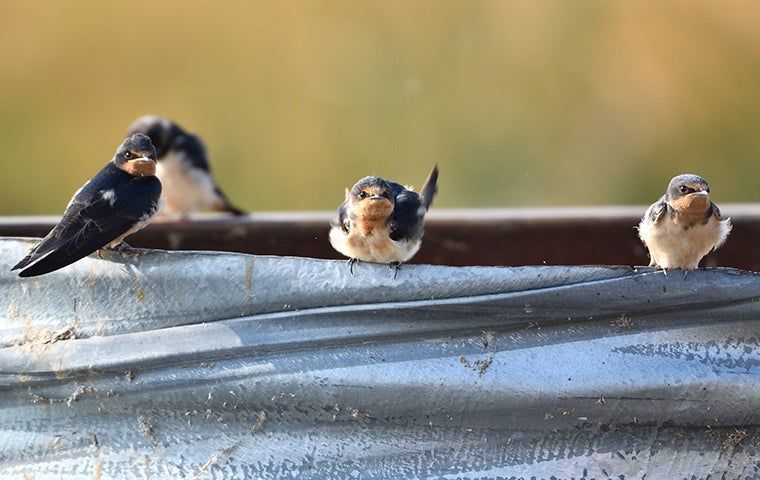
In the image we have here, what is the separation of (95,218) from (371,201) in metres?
0.76

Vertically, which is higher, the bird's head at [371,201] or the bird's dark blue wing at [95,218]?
the bird's head at [371,201]

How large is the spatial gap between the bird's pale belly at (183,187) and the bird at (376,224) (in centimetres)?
317

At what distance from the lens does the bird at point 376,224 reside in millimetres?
2900

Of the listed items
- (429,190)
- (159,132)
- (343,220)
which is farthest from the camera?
(159,132)

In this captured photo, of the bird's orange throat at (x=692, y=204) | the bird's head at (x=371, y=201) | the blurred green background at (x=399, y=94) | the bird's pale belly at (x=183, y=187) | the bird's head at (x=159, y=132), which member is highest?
the blurred green background at (x=399, y=94)

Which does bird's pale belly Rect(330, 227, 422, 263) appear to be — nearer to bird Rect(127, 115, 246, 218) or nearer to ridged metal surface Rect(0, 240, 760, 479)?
ridged metal surface Rect(0, 240, 760, 479)

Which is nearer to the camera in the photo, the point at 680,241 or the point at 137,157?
the point at 680,241

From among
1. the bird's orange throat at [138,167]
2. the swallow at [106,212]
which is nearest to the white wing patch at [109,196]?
the swallow at [106,212]

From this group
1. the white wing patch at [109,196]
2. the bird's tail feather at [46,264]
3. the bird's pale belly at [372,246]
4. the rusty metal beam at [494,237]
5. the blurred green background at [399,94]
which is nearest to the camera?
the bird's tail feather at [46,264]

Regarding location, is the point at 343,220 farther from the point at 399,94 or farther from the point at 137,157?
the point at 399,94

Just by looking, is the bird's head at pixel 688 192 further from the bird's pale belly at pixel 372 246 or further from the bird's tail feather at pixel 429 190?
the bird's tail feather at pixel 429 190

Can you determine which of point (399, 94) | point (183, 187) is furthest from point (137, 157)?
point (399, 94)

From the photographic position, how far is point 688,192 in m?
2.68

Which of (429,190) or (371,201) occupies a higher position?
(429,190)
